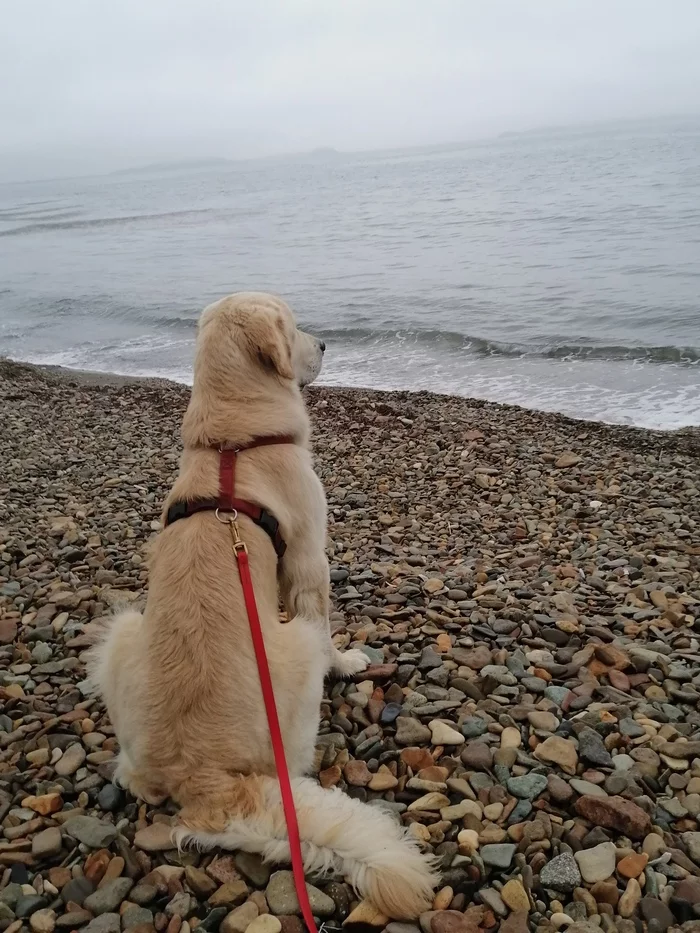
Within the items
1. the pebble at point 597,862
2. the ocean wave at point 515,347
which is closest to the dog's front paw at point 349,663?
the pebble at point 597,862

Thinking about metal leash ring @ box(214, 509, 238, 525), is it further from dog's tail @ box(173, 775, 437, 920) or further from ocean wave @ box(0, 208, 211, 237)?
ocean wave @ box(0, 208, 211, 237)

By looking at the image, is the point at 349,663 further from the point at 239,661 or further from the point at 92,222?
the point at 92,222

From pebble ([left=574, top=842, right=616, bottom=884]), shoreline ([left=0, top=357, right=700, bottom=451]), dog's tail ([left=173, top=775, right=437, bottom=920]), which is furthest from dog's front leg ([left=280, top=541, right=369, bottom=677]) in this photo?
shoreline ([left=0, top=357, right=700, bottom=451])

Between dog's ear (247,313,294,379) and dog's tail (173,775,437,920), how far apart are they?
1974mm

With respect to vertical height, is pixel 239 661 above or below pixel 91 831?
above

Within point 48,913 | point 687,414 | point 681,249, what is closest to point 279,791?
point 48,913

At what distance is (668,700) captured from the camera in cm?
339

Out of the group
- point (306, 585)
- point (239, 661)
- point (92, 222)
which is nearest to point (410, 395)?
point (306, 585)

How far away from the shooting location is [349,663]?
373cm

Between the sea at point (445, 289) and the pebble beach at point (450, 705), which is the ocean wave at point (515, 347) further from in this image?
the pebble beach at point (450, 705)

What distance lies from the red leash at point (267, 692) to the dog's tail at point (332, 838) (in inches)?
2.3

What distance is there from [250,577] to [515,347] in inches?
489

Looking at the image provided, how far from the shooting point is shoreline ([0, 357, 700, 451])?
8.70 m

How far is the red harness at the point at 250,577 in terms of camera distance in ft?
7.43
